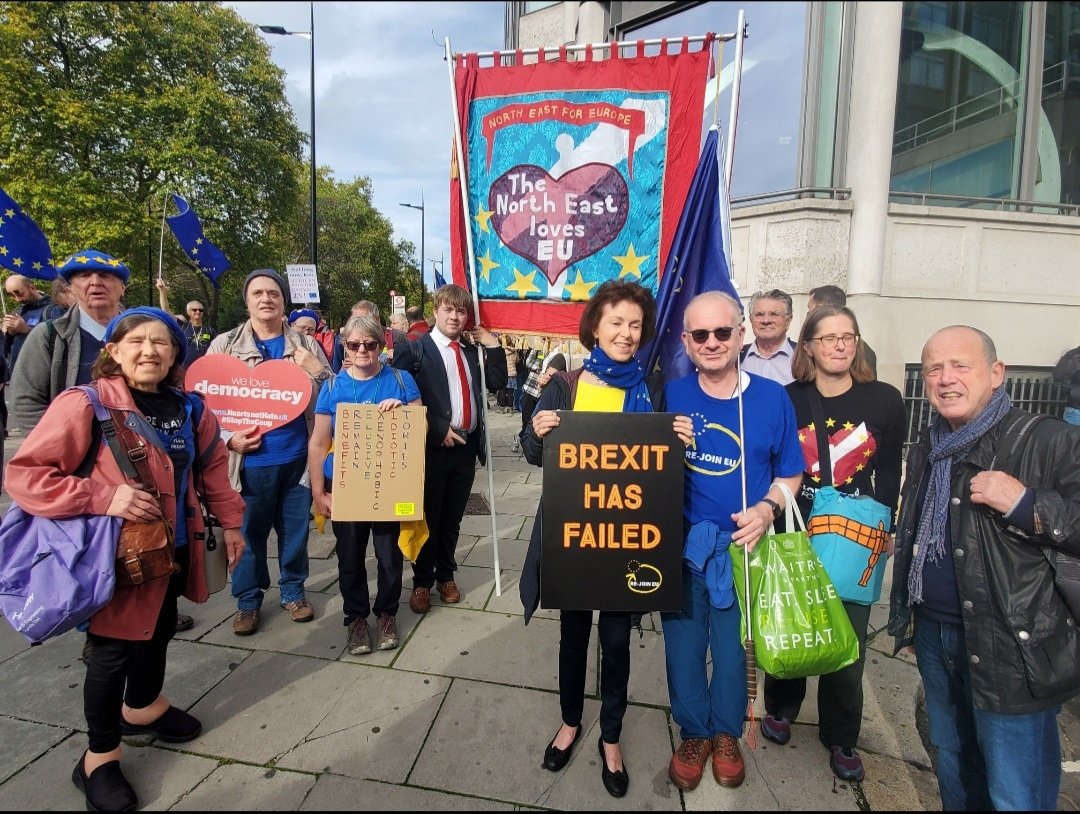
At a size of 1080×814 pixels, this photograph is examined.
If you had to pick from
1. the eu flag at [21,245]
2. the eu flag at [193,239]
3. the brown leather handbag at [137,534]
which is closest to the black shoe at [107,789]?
the brown leather handbag at [137,534]

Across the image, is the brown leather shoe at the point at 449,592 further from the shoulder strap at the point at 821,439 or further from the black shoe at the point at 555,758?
the shoulder strap at the point at 821,439

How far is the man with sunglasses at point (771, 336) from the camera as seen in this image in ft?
11.8

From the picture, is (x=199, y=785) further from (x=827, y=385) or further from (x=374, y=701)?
(x=827, y=385)

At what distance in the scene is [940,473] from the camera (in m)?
1.93

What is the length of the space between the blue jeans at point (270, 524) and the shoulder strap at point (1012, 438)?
10.6 feet

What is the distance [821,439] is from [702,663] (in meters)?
1.08

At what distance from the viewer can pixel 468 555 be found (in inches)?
189

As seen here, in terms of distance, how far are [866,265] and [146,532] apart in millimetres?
8723

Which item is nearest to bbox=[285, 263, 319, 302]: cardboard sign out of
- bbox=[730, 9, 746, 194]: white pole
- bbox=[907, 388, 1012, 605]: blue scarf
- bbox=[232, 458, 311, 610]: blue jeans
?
bbox=[232, 458, 311, 610]: blue jeans

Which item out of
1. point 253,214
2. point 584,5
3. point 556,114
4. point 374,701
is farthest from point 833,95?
point 253,214

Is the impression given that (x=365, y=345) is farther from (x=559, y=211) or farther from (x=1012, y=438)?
(x=1012, y=438)

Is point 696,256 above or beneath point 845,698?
above

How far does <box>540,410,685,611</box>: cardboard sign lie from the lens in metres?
2.10

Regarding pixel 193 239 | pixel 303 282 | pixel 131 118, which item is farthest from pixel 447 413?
pixel 131 118
